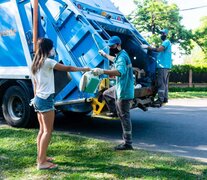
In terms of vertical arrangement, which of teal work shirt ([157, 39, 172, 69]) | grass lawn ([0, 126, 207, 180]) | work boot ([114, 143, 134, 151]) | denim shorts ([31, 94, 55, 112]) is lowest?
grass lawn ([0, 126, 207, 180])

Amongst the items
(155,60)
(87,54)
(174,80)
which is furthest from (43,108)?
(174,80)

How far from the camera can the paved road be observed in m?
5.88

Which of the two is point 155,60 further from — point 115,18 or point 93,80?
point 93,80

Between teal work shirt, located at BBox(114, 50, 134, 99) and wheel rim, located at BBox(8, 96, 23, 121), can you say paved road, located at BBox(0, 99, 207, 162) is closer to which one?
wheel rim, located at BBox(8, 96, 23, 121)

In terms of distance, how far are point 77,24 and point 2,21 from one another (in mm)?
1901

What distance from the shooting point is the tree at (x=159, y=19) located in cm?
2245

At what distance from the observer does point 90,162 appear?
15.4ft

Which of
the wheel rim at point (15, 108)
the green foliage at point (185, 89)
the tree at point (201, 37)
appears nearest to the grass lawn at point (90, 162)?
the wheel rim at point (15, 108)

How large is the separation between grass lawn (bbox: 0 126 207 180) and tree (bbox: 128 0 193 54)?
56.4 feet

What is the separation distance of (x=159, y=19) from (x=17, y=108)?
1715 centimetres

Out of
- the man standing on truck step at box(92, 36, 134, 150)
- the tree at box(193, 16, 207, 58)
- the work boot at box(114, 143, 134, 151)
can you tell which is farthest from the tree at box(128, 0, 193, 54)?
the work boot at box(114, 143, 134, 151)

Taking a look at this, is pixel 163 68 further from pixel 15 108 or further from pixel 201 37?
pixel 201 37

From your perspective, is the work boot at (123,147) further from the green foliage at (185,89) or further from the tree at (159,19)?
the tree at (159,19)

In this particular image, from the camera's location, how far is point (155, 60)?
7266mm
